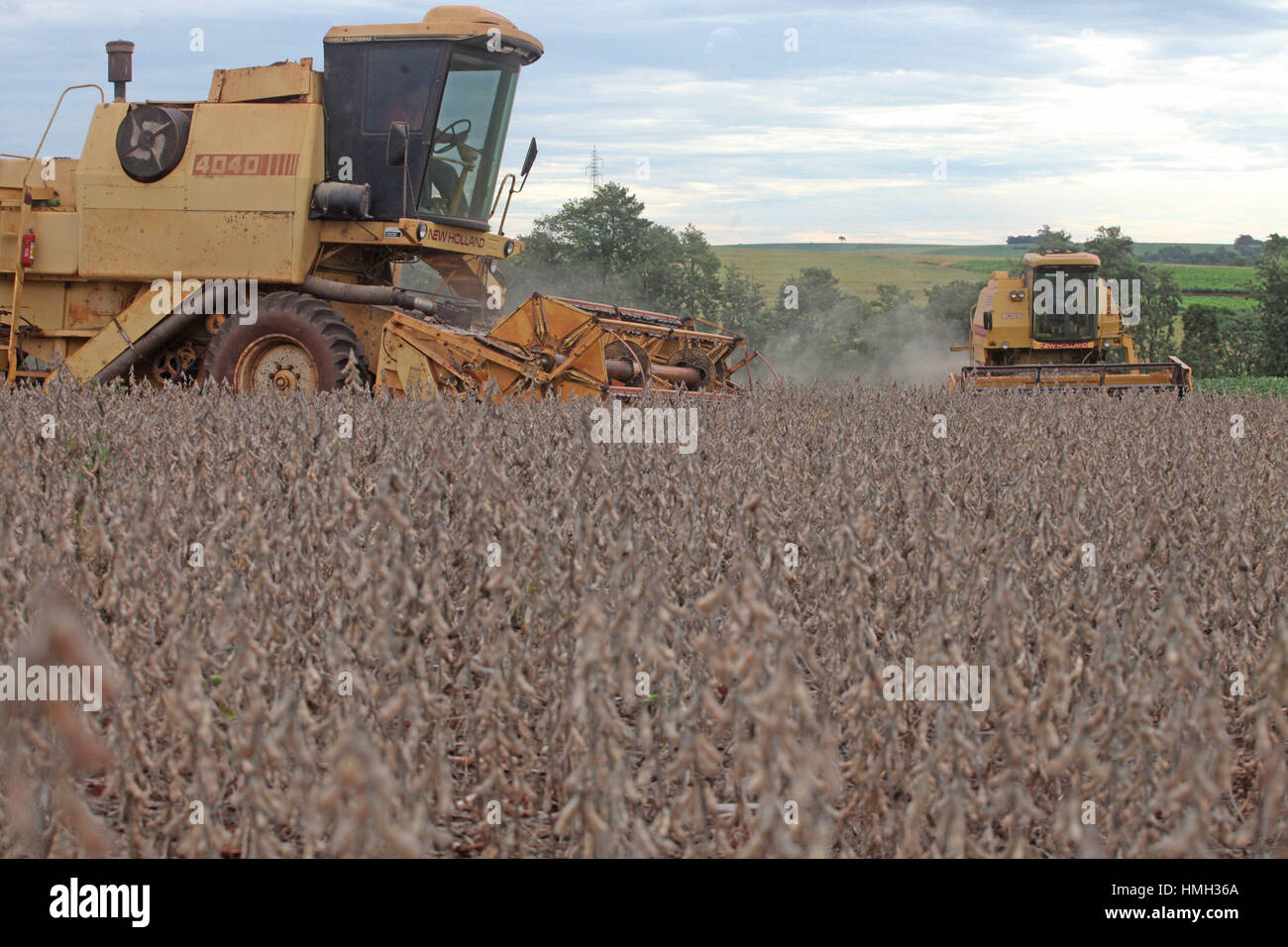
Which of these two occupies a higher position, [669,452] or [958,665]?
[669,452]

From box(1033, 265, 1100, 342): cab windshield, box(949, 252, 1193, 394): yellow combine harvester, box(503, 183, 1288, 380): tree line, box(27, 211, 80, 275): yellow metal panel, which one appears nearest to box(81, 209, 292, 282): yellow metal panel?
box(27, 211, 80, 275): yellow metal panel

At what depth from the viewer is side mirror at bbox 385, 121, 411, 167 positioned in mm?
10414

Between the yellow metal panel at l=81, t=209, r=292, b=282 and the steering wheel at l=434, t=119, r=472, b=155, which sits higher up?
the steering wheel at l=434, t=119, r=472, b=155

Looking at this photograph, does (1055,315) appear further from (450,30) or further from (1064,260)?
(450,30)

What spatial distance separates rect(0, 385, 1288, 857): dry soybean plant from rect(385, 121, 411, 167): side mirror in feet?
17.0

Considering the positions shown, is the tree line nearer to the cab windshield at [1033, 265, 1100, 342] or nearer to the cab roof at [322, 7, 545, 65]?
the cab windshield at [1033, 265, 1100, 342]

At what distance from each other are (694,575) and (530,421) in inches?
126

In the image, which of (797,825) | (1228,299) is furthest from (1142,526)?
(1228,299)

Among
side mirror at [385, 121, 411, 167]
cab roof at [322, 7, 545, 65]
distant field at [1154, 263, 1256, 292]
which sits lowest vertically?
side mirror at [385, 121, 411, 167]

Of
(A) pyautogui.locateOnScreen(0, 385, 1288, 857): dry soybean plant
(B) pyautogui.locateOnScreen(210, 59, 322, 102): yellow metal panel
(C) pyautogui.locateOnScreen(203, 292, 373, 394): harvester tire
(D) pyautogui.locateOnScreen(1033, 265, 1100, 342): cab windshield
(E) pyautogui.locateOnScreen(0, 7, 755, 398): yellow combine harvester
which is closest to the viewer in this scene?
(A) pyautogui.locateOnScreen(0, 385, 1288, 857): dry soybean plant

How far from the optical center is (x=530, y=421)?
23.1 ft

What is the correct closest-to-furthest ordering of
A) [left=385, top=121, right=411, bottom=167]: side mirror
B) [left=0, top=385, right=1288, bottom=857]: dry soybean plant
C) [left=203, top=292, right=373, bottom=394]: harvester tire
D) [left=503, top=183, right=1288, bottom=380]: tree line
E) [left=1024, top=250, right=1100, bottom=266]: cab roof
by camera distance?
[left=0, top=385, right=1288, bottom=857]: dry soybean plant, [left=203, top=292, right=373, bottom=394]: harvester tire, [left=385, top=121, right=411, bottom=167]: side mirror, [left=1024, top=250, right=1100, bottom=266]: cab roof, [left=503, top=183, right=1288, bottom=380]: tree line

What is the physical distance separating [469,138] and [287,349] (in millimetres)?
2630

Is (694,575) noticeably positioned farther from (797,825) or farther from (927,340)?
(927,340)
